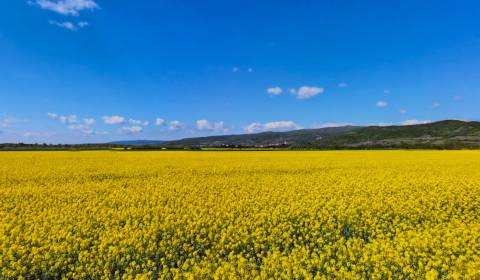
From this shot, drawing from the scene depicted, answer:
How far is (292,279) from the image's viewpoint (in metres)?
4.96

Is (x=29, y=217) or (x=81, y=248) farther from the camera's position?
(x=29, y=217)

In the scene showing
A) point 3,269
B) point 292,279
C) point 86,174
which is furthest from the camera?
point 86,174

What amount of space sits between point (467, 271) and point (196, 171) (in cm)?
1625

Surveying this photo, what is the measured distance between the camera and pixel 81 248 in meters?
6.43

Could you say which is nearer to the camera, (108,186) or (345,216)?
(345,216)

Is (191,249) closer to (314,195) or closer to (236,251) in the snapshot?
(236,251)

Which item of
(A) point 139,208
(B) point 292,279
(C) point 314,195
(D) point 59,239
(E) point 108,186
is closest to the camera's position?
(B) point 292,279

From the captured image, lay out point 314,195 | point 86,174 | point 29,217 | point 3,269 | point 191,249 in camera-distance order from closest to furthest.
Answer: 1. point 3,269
2. point 191,249
3. point 29,217
4. point 314,195
5. point 86,174

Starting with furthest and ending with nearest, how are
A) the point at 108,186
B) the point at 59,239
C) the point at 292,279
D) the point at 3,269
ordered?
the point at 108,186 → the point at 59,239 → the point at 3,269 → the point at 292,279

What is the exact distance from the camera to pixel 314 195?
10969 mm

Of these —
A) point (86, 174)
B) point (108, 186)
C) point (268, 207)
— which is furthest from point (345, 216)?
point (86, 174)

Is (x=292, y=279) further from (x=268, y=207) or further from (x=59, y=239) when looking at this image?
(x=59, y=239)

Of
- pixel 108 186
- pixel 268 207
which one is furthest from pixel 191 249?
pixel 108 186

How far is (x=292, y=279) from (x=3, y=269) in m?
5.28
